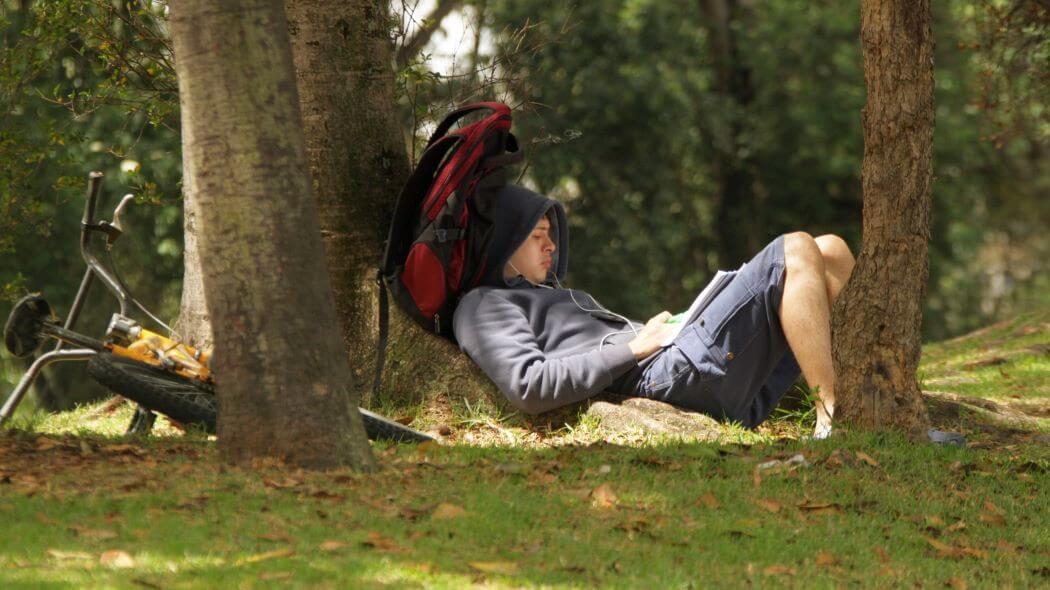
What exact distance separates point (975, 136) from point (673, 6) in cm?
523

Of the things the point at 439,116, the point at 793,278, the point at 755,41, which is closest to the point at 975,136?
the point at 755,41

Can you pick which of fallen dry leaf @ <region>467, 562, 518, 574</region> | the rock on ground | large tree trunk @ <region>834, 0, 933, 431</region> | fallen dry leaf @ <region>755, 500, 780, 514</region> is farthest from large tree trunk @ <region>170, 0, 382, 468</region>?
large tree trunk @ <region>834, 0, 933, 431</region>

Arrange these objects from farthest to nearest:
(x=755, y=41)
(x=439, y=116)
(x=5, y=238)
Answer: (x=755, y=41), (x=439, y=116), (x=5, y=238)

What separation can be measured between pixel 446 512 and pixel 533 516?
0.30m

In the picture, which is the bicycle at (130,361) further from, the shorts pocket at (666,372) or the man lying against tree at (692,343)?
the shorts pocket at (666,372)

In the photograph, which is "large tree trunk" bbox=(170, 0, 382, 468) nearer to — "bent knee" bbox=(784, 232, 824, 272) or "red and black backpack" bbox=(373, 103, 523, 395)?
"red and black backpack" bbox=(373, 103, 523, 395)

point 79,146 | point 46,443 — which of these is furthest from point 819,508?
point 79,146

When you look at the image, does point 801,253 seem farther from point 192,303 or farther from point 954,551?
point 192,303

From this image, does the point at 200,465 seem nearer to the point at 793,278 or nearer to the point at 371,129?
the point at 371,129

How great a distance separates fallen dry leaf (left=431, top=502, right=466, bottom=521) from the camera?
434 cm

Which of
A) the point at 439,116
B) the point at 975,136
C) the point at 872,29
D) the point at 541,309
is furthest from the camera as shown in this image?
the point at 975,136

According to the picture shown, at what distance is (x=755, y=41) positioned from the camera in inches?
886

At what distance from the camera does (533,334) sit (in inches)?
243

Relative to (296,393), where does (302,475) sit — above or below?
below
